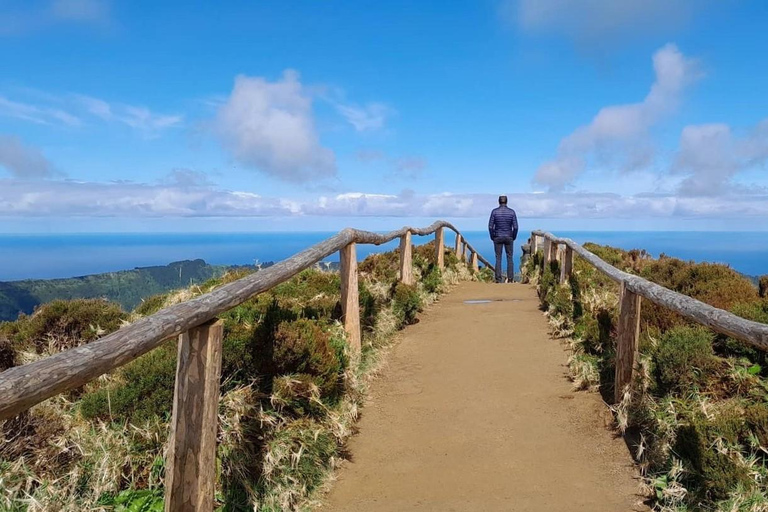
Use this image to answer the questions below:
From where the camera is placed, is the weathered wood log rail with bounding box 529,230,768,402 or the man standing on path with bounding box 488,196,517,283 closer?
the weathered wood log rail with bounding box 529,230,768,402

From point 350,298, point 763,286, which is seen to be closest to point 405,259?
point 350,298

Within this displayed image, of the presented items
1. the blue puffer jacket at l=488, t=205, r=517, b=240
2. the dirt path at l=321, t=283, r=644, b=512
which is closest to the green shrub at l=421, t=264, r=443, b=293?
the blue puffer jacket at l=488, t=205, r=517, b=240

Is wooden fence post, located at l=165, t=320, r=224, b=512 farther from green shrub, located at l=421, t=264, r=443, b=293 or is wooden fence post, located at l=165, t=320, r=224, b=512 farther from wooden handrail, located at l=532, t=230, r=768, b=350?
green shrub, located at l=421, t=264, r=443, b=293

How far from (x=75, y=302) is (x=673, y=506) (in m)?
7.09

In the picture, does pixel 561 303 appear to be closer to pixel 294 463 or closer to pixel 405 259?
pixel 405 259

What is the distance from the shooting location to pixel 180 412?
2889 mm

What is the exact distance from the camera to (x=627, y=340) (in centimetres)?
512

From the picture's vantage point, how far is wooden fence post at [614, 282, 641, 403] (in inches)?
200

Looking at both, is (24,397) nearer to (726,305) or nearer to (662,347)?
(662,347)

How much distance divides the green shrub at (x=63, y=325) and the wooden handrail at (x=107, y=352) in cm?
349

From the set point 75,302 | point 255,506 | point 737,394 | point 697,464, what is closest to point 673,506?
point 697,464

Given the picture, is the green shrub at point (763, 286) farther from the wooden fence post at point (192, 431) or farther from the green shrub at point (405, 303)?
the wooden fence post at point (192, 431)

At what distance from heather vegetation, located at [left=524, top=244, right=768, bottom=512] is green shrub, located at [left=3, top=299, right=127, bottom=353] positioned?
5911 millimetres

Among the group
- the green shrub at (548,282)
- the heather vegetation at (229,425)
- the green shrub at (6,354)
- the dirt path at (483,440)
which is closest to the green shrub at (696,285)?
the dirt path at (483,440)
